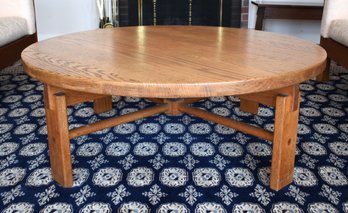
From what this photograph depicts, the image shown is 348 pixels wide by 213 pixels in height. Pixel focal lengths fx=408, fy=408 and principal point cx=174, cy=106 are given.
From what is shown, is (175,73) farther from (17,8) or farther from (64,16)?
(64,16)

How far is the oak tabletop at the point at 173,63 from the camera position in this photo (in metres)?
1.04

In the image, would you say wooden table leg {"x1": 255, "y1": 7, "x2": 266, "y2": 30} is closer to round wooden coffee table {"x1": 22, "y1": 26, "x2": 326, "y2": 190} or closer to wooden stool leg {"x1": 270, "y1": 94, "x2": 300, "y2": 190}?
round wooden coffee table {"x1": 22, "y1": 26, "x2": 326, "y2": 190}

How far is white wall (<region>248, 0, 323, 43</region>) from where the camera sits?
11.8 ft

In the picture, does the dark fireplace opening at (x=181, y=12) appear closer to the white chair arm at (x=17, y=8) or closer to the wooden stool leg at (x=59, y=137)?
the white chair arm at (x=17, y=8)

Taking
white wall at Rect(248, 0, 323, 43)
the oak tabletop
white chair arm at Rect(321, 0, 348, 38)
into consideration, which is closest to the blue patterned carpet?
the oak tabletop

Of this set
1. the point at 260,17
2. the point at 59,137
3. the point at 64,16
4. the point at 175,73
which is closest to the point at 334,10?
the point at 260,17

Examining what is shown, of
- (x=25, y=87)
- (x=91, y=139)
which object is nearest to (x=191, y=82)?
(x=91, y=139)

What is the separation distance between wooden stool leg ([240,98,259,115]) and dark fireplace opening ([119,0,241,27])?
5.45ft

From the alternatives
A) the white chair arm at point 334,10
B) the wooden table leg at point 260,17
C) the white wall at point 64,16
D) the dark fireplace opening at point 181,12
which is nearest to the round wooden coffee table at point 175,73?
Result: the white chair arm at point 334,10

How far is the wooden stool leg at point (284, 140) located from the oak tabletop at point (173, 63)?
3.9 inches

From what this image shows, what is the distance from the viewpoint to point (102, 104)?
1.96 meters

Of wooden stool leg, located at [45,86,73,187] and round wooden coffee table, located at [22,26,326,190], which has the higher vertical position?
round wooden coffee table, located at [22,26,326,190]

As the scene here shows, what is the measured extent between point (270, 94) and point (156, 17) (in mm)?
2377

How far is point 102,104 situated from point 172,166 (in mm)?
651
